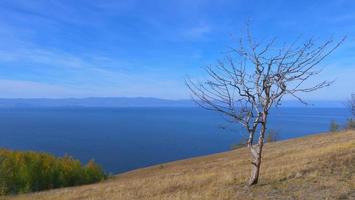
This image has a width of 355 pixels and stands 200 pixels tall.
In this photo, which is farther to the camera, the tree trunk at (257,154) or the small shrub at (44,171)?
the small shrub at (44,171)

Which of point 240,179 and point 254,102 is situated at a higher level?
point 254,102

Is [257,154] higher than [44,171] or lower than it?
higher

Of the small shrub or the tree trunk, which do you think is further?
the small shrub

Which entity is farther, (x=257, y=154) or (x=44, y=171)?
(x=44, y=171)

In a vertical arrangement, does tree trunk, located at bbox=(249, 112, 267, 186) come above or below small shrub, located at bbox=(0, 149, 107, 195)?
above

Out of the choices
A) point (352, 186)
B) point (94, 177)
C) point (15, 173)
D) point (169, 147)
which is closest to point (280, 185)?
point (352, 186)

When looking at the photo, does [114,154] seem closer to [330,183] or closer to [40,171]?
[40,171]

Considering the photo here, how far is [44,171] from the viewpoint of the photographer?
34219 mm

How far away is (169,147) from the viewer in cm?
8825

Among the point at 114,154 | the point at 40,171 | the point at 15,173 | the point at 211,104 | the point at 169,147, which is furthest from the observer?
the point at 169,147

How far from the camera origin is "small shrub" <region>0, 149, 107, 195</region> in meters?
31.7

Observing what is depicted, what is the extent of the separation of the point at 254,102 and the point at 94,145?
8117 cm

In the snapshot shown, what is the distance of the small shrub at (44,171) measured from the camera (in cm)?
3169

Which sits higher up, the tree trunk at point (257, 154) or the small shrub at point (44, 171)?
the tree trunk at point (257, 154)
